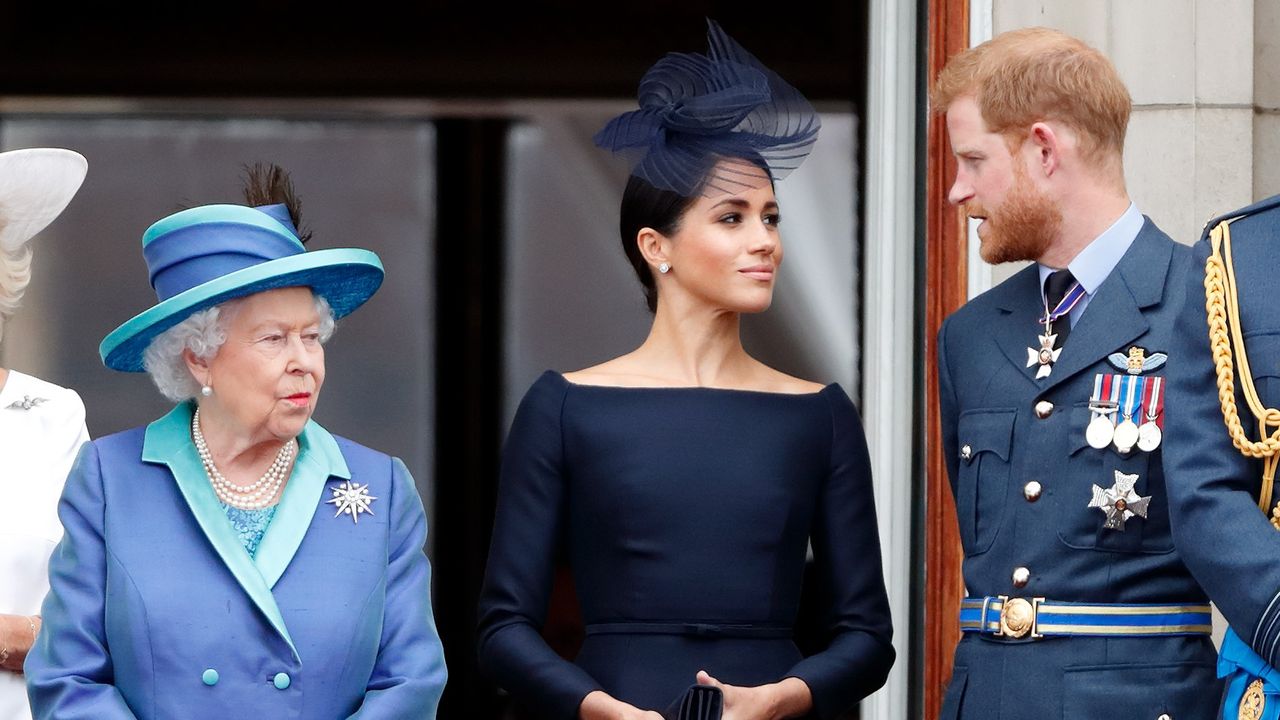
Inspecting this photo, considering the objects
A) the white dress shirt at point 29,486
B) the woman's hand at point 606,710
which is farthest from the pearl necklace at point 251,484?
the woman's hand at point 606,710

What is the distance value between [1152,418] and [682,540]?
819 millimetres

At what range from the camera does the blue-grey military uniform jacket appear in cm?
284

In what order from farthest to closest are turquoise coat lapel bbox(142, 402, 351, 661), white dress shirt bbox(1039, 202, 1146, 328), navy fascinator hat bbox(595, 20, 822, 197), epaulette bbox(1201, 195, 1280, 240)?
navy fascinator hat bbox(595, 20, 822, 197)
white dress shirt bbox(1039, 202, 1146, 328)
turquoise coat lapel bbox(142, 402, 351, 661)
epaulette bbox(1201, 195, 1280, 240)

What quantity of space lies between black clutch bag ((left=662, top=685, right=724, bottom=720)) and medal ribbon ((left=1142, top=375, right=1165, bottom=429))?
0.84m

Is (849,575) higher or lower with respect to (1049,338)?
lower

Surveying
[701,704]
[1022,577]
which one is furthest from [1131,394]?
[701,704]

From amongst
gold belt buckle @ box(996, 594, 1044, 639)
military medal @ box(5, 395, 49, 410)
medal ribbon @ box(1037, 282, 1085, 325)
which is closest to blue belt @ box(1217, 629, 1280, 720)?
gold belt buckle @ box(996, 594, 1044, 639)

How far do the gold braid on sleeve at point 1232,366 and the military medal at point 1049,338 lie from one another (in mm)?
480

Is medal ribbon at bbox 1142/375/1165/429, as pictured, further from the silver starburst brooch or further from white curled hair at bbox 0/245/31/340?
white curled hair at bbox 0/245/31/340

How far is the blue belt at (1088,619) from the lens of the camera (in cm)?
330

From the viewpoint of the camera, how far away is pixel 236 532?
3.24 m

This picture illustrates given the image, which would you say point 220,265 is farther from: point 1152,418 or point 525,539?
point 1152,418

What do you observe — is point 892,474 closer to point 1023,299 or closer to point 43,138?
point 1023,299

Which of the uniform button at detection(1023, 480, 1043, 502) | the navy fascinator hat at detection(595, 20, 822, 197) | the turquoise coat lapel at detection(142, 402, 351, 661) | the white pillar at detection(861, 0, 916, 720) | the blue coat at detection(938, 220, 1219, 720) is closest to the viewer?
the turquoise coat lapel at detection(142, 402, 351, 661)
